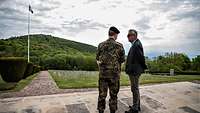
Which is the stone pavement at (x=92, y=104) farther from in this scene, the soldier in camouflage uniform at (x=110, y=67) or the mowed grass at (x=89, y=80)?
the mowed grass at (x=89, y=80)

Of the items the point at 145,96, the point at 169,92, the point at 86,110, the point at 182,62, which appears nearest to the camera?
the point at 86,110

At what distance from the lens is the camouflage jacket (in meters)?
4.19

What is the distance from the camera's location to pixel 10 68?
11.3 metres

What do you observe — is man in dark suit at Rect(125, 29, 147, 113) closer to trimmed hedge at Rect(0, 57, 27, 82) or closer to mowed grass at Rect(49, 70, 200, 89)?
mowed grass at Rect(49, 70, 200, 89)

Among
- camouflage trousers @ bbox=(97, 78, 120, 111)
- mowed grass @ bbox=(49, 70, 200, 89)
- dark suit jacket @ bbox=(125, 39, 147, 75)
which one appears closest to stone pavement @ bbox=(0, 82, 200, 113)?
camouflage trousers @ bbox=(97, 78, 120, 111)

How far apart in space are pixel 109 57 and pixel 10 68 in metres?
8.46

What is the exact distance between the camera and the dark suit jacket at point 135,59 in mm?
4633

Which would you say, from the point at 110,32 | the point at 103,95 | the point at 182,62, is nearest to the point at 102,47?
the point at 110,32

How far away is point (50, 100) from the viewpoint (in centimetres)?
582

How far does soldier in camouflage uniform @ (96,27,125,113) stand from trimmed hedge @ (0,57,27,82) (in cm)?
810

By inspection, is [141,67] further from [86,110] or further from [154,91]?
[154,91]

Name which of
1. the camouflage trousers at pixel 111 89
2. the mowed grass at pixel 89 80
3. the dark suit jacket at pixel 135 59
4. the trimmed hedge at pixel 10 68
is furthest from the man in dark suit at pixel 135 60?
the trimmed hedge at pixel 10 68

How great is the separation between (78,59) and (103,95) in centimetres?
4825

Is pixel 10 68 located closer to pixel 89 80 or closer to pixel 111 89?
pixel 89 80
